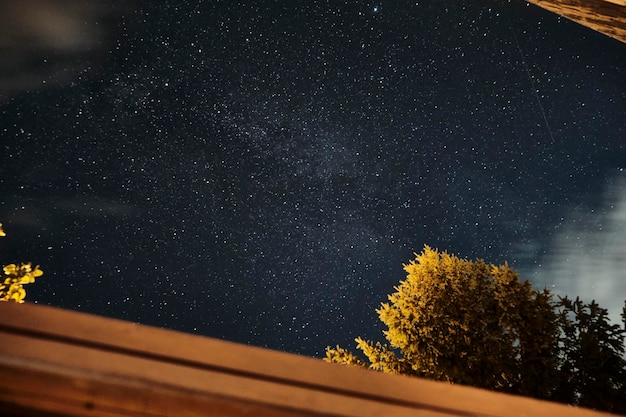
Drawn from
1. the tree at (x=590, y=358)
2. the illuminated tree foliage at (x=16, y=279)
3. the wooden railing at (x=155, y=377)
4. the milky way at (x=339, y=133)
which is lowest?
the wooden railing at (x=155, y=377)

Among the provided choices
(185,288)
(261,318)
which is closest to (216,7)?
(261,318)

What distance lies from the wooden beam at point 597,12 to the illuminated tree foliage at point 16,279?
621 cm

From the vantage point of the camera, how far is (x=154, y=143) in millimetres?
17422

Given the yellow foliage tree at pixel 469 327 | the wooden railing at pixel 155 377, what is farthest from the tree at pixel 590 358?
the wooden railing at pixel 155 377

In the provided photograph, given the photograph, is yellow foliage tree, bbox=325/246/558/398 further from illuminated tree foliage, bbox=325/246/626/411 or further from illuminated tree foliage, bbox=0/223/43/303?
illuminated tree foliage, bbox=0/223/43/303

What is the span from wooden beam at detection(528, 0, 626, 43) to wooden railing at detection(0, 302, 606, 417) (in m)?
4.24

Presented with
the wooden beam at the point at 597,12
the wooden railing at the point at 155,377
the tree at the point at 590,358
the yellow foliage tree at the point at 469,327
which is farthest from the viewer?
the yellow foliage tree at the point at 469,327

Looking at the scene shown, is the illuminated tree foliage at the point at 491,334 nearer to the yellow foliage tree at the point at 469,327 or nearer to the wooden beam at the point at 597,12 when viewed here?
the yellow foliage tree at the point at 469,327

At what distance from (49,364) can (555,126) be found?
1450 cm

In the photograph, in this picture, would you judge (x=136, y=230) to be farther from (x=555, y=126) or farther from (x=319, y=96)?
(x=555, y=126)

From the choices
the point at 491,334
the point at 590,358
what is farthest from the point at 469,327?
the point at 590,358

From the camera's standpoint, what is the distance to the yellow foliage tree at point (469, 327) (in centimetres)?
1114

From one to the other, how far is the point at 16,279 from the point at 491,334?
10.1 meters

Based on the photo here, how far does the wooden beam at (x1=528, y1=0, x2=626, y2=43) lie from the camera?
3.98 metres
